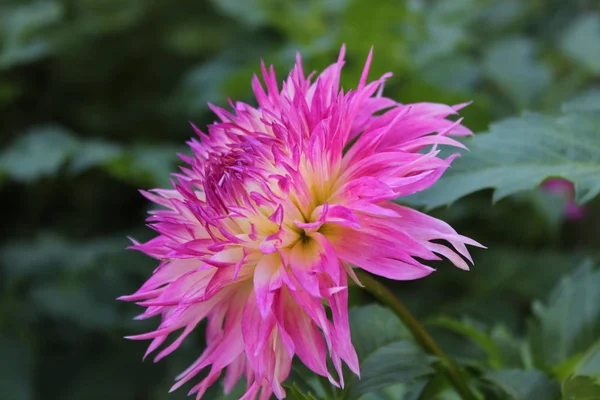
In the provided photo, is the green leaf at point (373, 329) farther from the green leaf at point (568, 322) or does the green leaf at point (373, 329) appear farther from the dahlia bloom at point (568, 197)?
the dahlia bloom at point (568, 197)

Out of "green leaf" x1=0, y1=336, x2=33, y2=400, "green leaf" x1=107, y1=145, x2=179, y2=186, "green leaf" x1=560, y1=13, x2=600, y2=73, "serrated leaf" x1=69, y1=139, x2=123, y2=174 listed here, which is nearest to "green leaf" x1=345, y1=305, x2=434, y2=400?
"green leaf" x1=107, y1=145, x2=179, y2=186

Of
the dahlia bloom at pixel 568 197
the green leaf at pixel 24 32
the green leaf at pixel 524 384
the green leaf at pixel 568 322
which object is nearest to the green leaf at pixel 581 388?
the green leaf at pixel 524 384

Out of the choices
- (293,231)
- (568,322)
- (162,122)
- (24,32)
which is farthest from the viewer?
(162,122)

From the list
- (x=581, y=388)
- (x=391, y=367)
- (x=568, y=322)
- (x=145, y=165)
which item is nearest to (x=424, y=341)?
(x=391, y=367)

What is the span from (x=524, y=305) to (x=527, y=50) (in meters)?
0.70

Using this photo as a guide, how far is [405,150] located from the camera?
0.60m

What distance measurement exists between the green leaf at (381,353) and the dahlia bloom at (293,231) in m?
0.09

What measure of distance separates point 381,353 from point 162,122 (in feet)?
4.45

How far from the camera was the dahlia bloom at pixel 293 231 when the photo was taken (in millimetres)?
544

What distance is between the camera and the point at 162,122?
1911 mm

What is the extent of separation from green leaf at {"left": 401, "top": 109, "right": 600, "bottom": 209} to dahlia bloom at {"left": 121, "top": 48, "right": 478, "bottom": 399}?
78mm

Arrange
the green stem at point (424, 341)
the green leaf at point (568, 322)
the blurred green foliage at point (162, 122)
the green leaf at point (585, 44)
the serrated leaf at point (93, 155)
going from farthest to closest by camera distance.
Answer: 1. the green leaf at point (585, 44)
2. the blurred green foliage at point (162, 122)
3. the serrated leaf at point (93, 155)
4. the green leaf at point (568, 322)
5. the green stem at point (424, 341)

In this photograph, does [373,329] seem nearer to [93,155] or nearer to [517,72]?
[93,155]

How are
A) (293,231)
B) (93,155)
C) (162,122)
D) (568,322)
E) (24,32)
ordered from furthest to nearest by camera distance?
(162,122), (24,32), (93,155), (568,322), (293,231)
